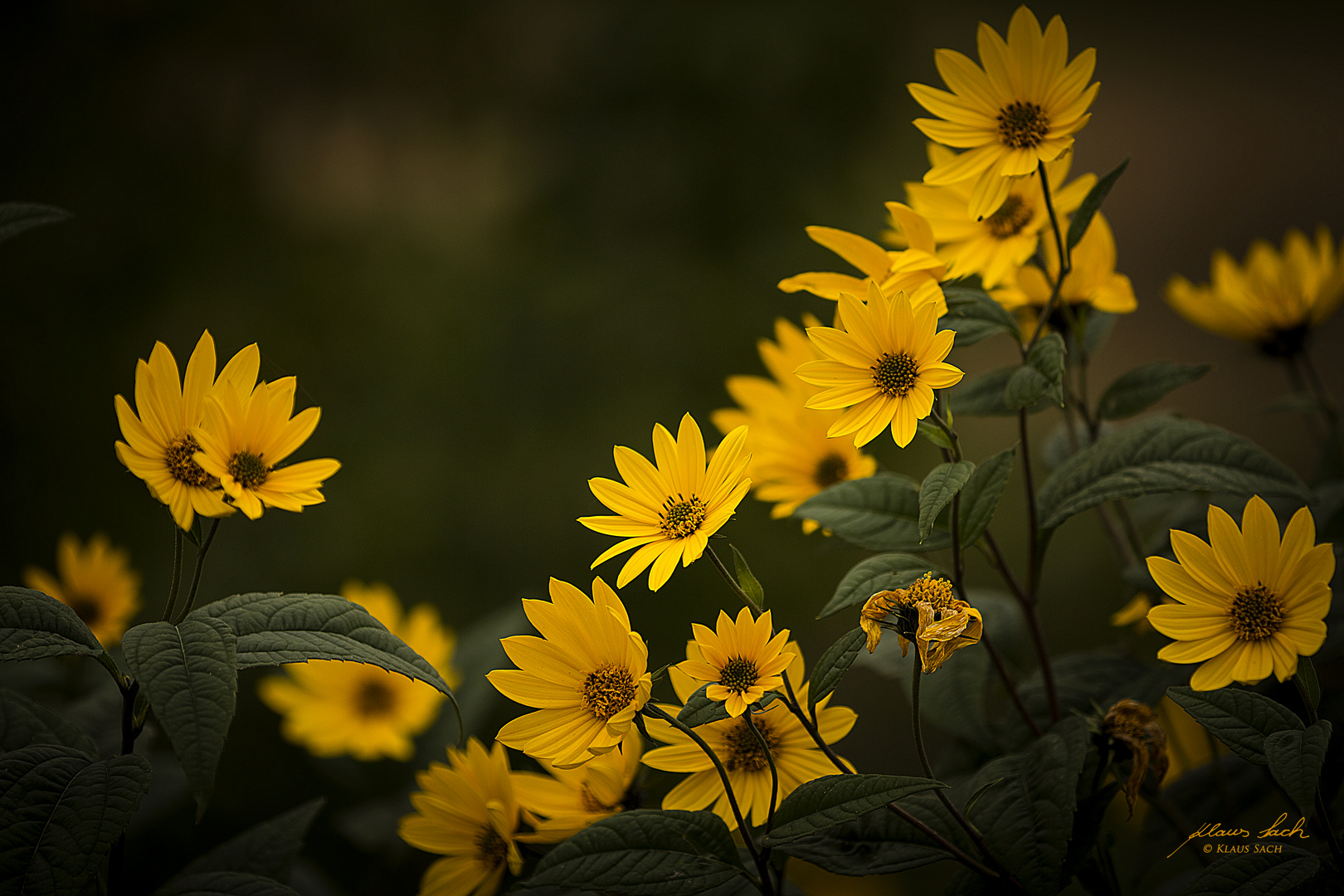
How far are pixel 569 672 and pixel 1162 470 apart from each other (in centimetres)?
32

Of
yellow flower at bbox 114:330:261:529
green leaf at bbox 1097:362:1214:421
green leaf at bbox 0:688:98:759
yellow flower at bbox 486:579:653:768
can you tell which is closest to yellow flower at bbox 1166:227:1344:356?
green leaf at bbox 1097:362:1214:421

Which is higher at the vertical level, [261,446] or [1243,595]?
[261,446]

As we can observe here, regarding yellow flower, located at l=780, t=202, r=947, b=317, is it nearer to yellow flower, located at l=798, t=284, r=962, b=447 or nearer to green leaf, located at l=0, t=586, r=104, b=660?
yellow flower, located at l=798, t=284, r=962, b=447

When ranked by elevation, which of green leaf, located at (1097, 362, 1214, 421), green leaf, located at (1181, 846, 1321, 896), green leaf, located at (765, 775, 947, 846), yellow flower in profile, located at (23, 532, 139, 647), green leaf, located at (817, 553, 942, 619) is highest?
yellow flower in profile, located at (23, 532, 139, 647)

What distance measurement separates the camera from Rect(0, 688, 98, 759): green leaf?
463mm

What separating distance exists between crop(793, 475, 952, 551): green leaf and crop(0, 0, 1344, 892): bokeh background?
83 centimetres

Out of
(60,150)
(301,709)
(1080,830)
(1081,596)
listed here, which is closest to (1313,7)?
(1081,596)

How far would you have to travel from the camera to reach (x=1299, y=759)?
345mm

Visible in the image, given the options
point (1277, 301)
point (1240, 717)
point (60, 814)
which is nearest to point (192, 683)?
point (60, 814)

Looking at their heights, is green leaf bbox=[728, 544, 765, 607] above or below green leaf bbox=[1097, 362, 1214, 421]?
below

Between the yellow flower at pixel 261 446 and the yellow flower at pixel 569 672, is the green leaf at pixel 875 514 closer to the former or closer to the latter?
the yellow flower at pixel 569 672

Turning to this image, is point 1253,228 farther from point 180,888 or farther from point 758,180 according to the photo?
point 180,888

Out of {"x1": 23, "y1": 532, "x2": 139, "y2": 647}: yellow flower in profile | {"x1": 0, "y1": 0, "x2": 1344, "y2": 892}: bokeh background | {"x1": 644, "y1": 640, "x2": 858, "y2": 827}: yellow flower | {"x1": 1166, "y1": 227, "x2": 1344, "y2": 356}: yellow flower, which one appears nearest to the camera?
{"x1": 644, "y1": 640, "x2": 858, "y2": 827}: yellow flower

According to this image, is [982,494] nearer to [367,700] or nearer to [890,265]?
[890,265]
